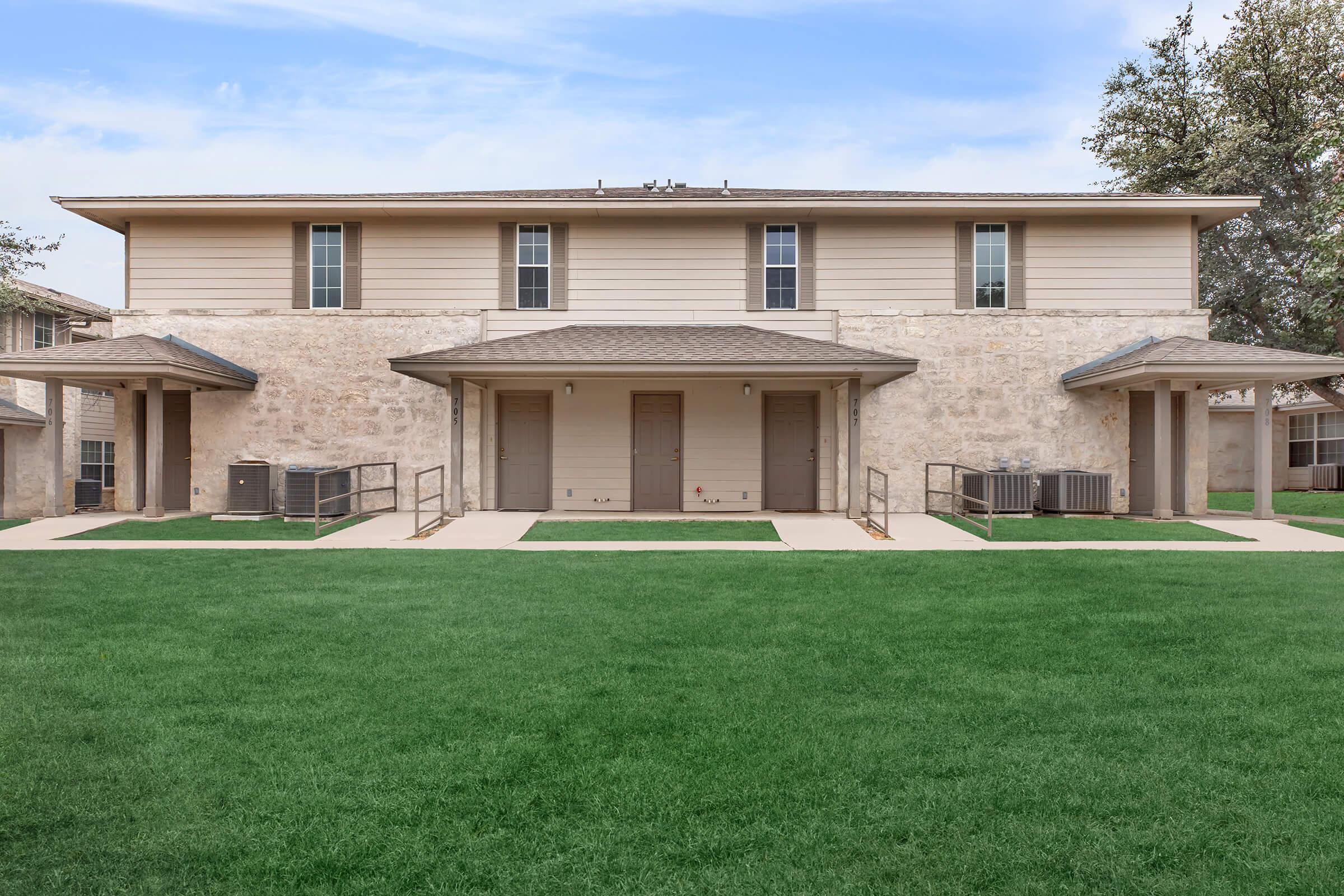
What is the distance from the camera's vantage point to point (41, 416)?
16688 mm

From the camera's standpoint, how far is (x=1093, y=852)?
102 inches

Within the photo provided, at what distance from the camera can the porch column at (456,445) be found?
12719 millimetres

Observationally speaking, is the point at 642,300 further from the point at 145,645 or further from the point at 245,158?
the point at 245,158

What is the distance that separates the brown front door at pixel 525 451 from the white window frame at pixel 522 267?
5.56 ft

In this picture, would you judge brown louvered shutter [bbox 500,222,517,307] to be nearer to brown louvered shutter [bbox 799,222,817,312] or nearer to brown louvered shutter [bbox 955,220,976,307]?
brown louvered shutter [bbox 799,222,817,312]

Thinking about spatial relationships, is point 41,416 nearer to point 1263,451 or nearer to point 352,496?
point 352,496

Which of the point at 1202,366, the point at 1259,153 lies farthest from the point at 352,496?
→ the point at 1259,153

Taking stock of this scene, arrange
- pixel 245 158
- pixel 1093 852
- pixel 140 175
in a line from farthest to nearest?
pixel 140 175 < pixel 245 158 < pixel 1093 852

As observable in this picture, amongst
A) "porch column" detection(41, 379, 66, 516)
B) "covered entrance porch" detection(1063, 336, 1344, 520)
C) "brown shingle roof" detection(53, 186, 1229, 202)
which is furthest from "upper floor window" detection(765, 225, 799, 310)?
"porch column" detection(41, 379, 66, 516)

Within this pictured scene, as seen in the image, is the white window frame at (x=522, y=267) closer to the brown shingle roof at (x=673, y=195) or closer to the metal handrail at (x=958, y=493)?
the brown shingle roof at (x=673, y=195)

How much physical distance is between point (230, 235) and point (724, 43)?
12340 millimetres

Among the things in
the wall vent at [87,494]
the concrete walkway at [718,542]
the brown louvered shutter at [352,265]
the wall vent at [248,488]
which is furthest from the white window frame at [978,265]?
the wall vent at [87,494]

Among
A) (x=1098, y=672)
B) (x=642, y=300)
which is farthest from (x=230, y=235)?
(x=1098, y=672)

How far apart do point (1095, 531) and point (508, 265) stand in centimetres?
1120
